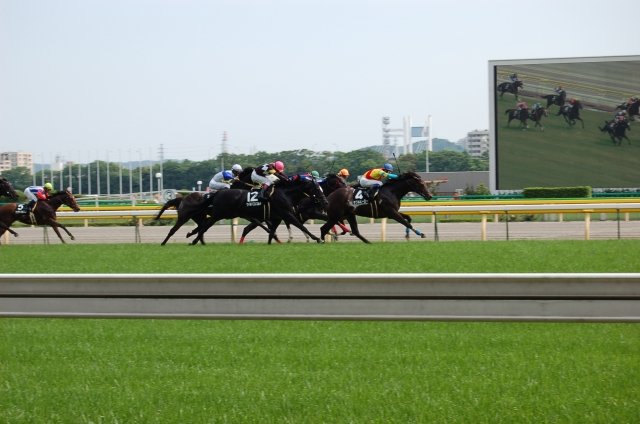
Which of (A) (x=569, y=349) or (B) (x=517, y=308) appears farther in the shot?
(A) (x=569, y=349)

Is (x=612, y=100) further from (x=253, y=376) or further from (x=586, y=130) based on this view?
(x=253, y=376)

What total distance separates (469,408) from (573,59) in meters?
43.9

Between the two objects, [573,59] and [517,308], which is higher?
[573,59]

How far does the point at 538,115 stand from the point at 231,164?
17.2 m

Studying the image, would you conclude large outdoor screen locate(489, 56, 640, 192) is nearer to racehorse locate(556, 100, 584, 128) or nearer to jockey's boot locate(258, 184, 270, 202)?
racehorse locate(556, 100, 584, 128)

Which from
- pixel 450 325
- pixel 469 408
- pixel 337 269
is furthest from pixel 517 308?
pixel 337 269

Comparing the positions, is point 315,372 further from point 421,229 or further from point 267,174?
point 421,229

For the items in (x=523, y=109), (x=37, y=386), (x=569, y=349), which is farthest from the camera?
(x=523, y=109)

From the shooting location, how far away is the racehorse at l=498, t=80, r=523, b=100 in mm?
46562

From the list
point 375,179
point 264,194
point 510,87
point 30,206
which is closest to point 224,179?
point 264,194

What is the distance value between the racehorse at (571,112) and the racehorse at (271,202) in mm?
28095

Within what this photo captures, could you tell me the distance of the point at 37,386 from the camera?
21.1ft

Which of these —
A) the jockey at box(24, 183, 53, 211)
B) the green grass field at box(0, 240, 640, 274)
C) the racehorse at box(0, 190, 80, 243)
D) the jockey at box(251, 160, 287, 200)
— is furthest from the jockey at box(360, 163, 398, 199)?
the jockey at box(24, 183, 53, 211)

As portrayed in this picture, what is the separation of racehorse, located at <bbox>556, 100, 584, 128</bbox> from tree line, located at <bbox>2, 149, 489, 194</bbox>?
814 cm
